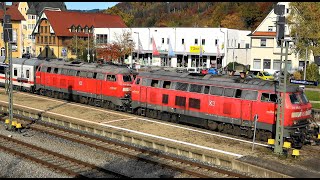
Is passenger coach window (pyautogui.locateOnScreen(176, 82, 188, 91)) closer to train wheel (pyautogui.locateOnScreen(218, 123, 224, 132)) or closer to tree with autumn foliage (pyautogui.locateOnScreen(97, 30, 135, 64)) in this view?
train wheel (pyautogui.locateOnScreen(218, 123, 224, 132))

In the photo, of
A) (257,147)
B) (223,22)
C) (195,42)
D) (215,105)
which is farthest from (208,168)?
(223,22)

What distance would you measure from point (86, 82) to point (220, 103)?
46.0 feet

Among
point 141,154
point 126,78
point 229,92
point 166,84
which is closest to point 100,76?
point 126,78

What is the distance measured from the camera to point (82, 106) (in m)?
32.8

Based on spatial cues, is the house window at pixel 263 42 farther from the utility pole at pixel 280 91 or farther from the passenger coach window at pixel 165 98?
the utility pole at pixel 280 91

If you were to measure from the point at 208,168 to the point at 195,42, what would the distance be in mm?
53665

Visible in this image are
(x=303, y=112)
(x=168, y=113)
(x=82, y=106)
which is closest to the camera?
(x=303, y=112)

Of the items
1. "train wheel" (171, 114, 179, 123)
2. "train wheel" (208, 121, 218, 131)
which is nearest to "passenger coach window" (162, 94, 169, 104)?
"train wheel" (171, 114, 179, 123)

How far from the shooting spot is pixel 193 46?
69812 mm

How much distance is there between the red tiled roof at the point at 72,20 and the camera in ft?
279

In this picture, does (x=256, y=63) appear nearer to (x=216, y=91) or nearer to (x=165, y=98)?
(x=165, y=98)

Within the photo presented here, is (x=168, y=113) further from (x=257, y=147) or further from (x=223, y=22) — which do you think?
(x=223, y=22)

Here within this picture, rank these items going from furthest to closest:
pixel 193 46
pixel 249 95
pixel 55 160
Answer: pixel 193 46 → pixel 249 95 → pixel 55 160

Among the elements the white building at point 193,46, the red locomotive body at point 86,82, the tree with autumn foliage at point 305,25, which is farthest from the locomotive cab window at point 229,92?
the white building at point 193,46
